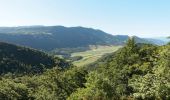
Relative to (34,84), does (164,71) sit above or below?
above

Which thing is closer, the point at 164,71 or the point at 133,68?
the point at 164,71

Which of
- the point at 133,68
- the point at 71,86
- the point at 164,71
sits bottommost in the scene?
the point at 71,86

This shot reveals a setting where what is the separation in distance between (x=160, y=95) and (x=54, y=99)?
73.3 metres

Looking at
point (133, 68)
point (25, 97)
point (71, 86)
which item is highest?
point (133, 68)

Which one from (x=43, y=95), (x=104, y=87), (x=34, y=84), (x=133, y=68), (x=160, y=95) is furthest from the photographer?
(x=34, y=84)

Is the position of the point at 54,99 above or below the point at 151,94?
below

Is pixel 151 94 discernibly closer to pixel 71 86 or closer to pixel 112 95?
pixel 112 95

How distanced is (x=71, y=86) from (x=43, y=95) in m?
12.6

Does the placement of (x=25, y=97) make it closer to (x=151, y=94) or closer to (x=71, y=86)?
(x=71, y=86)

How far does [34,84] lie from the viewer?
188m

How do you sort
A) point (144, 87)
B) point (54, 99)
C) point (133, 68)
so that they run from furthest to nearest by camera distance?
1. point (54, 99)
2. point (133, 68)
3. point (144, 87)

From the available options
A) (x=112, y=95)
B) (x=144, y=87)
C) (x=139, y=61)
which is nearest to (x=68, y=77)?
(x=139, y=61)

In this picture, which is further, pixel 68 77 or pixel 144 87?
pixel 68 77

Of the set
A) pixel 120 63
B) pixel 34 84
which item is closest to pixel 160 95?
pixel 120 63
